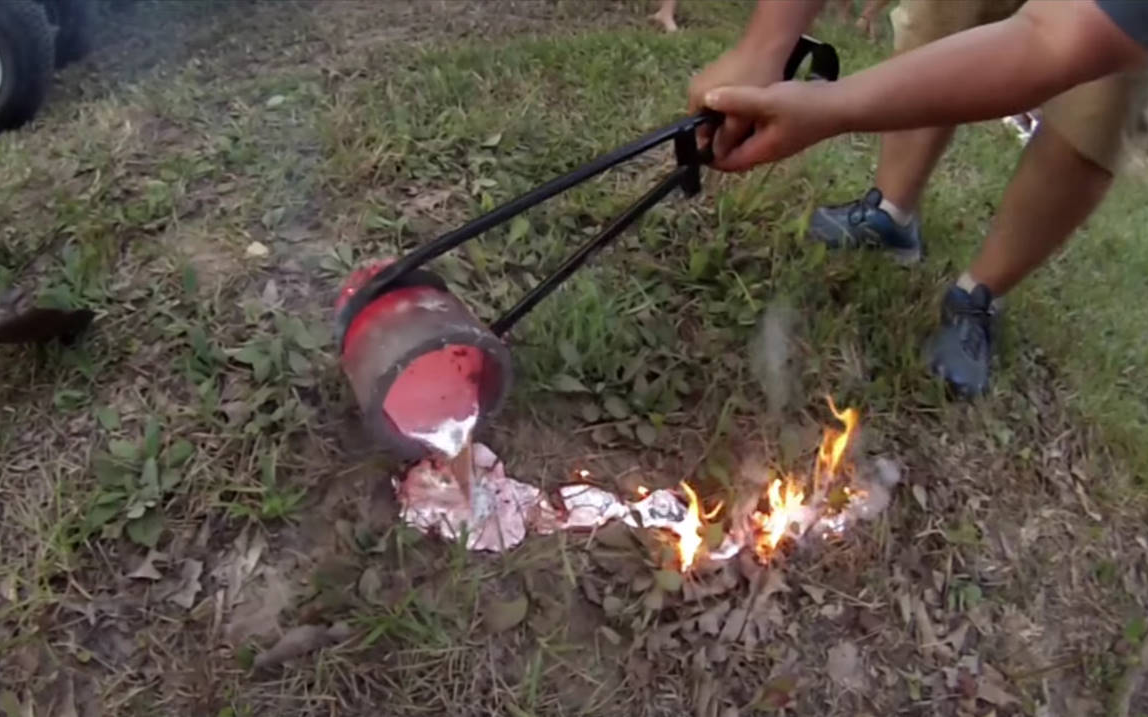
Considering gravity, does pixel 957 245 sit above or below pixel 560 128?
below

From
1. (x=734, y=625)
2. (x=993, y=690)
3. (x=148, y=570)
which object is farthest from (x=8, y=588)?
(x=993, y=690)

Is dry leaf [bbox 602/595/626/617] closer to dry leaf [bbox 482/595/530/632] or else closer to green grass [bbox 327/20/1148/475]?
dry leaf [bbox 482/595/530/632]

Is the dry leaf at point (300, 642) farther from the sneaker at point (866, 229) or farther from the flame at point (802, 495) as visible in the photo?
the sneaker at point (866, 229)

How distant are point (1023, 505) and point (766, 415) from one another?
56 centimetres

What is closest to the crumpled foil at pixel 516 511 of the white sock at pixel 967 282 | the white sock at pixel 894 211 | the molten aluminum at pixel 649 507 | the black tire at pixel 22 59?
the molten aluminum at pixel 649 507

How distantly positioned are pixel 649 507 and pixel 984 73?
0.94 m

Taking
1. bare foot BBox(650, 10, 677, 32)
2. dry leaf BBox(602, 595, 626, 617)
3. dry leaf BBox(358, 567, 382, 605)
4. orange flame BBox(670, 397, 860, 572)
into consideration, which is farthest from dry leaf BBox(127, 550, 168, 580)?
bare foot BBox(650, 10, 677, 32)

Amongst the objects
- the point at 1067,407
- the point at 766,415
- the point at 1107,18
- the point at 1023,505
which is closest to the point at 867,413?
the point at 766,415

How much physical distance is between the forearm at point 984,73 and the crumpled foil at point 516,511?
2.56ft

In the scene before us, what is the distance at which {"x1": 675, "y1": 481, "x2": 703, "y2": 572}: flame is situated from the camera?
6.70ft

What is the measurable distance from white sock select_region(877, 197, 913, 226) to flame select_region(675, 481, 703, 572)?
886mm

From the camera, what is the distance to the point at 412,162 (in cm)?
259

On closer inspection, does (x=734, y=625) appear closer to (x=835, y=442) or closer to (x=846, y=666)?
(x=846, y=666)

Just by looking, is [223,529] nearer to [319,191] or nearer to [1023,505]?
[319,191]
